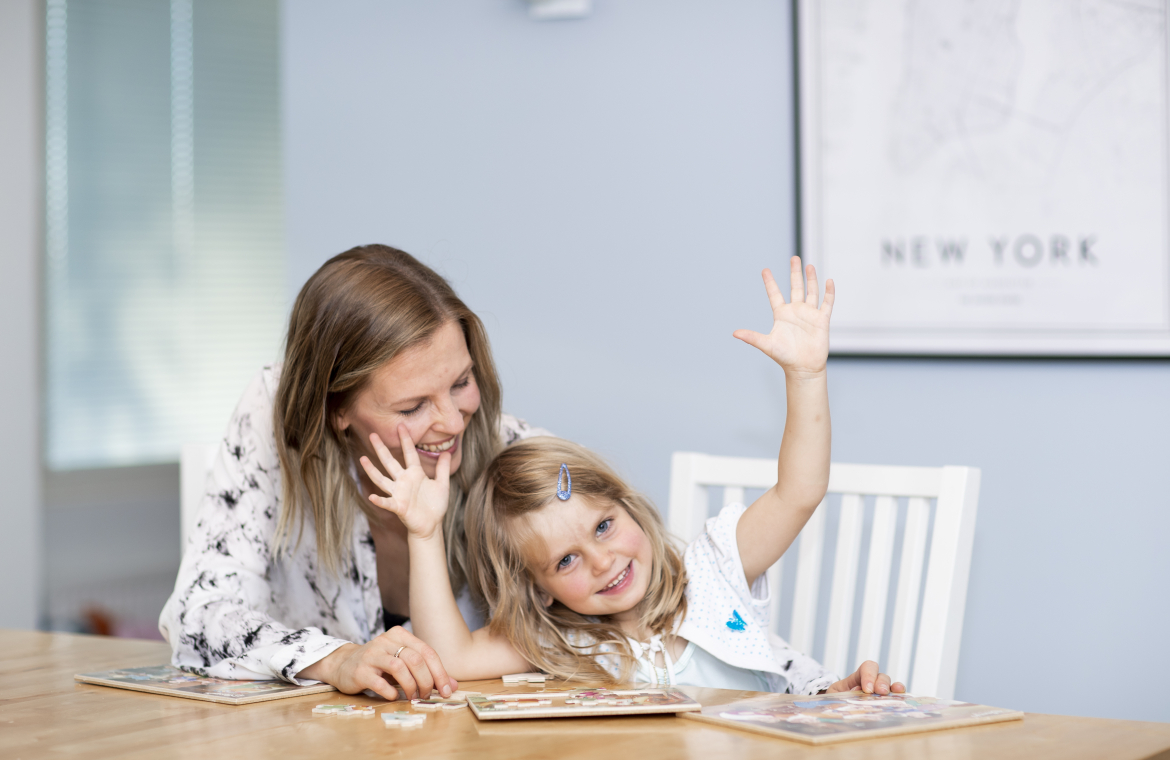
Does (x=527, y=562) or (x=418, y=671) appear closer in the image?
(x=418, y=671)

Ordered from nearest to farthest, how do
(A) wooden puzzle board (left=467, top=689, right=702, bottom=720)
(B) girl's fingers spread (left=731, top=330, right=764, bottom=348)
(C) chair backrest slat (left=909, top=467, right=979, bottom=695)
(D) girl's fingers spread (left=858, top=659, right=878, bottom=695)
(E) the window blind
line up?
(A) wooden puzzle board (left=467, top=689, right=702, bottom=720) < (D) girl's fingers spread (left=858, top=659, right=878, bottom=695) < (B) girl's fingers spread (left=731, top=330, right=764, bottom=348) < (C) chair backrest slat (left=909, top=467, right=979, bottom=695) < (E) the window blind

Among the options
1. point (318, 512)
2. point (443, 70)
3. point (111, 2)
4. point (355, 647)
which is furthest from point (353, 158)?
point (111, 2)

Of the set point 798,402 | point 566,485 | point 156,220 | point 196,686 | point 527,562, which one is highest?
point 156,220

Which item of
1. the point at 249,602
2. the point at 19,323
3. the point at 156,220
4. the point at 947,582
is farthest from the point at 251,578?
the point at 156,220

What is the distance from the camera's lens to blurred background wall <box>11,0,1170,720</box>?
175cm

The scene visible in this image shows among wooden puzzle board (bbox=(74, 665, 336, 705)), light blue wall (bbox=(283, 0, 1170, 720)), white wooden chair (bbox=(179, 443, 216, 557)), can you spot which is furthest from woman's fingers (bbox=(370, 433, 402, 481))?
light blue wall (bbox=(283, 0, 1170, 720))

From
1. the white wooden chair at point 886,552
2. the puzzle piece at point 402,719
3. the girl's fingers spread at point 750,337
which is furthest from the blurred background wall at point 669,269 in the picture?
the puzzle piece at point 402,719

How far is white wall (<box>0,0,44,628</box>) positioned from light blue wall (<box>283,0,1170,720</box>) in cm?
129

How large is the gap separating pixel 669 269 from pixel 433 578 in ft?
2.86

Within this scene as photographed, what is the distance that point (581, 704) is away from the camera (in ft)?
3.57

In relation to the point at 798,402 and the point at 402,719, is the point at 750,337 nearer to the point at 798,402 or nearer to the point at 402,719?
the point at 798,402

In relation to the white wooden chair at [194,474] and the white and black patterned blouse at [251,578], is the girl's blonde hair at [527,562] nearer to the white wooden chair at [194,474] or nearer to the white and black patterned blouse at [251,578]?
the white and black patterned blouse at [251,578]

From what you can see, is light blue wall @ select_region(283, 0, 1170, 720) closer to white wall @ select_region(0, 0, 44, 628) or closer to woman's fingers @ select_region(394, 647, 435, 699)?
woman's fingers @ select_region(394, 647, 435, 699)

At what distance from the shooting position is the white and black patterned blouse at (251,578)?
1.37 m
